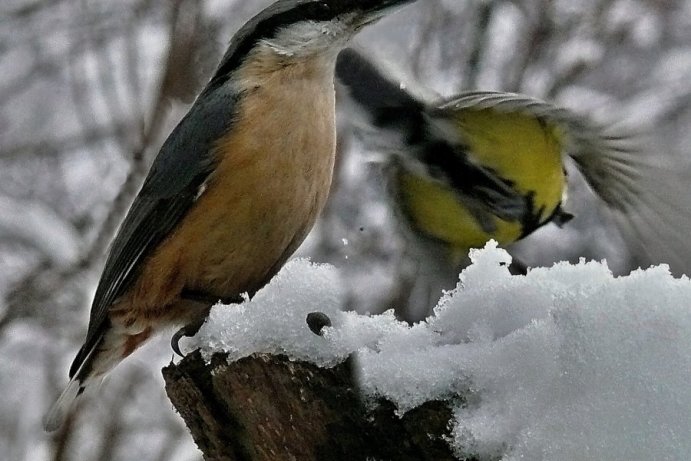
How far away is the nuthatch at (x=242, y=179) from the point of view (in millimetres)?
1621

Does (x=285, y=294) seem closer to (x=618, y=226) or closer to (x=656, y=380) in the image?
(x=656, y=380)

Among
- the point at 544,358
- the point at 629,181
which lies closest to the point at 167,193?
the point at 629,181

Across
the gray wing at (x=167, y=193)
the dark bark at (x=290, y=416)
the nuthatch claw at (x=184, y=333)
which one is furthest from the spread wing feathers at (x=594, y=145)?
the dark bark at (x=290, y=416)

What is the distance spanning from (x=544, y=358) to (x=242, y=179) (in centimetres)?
83

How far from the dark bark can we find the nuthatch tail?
2.18 ft

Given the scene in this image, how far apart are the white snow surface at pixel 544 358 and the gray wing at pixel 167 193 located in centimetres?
62

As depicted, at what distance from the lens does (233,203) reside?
162 centimetres

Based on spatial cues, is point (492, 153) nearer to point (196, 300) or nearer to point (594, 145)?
point (594, 145)

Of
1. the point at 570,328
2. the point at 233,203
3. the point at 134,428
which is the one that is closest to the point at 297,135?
the point at 233,203

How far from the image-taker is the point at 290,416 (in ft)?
3.62

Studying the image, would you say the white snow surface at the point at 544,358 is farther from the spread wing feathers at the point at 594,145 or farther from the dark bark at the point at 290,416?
the spread wing feathers at the point at 594,145

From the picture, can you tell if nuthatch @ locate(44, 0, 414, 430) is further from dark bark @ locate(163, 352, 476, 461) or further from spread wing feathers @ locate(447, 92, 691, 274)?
dark bark @ locate(163, 352, 476, 461)

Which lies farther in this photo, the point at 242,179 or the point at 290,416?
the point at 242,179

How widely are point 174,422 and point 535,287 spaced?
10.9 feet
